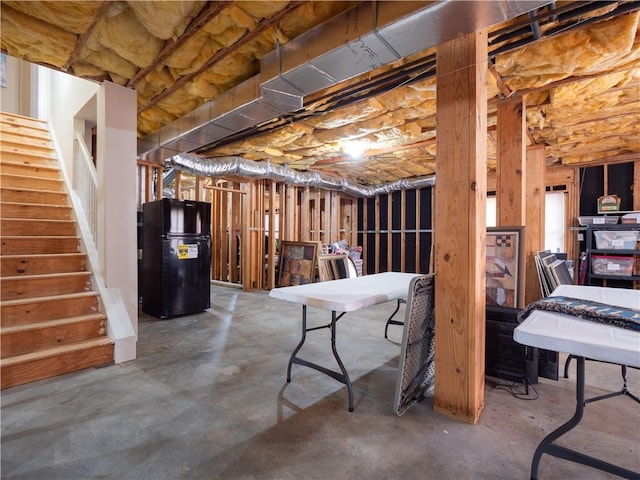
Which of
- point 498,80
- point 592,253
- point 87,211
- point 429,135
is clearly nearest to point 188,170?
point 87,211

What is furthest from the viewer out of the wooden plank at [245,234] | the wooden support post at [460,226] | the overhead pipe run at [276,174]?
the wooden plank at [245,234]

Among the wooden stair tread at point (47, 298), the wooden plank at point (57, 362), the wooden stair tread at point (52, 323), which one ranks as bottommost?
the wooden plank at point (57, 362)

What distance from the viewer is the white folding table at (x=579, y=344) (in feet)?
3.95

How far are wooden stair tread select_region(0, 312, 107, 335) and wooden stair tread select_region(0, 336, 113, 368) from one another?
0.62 feet

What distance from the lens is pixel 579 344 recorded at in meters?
1.25

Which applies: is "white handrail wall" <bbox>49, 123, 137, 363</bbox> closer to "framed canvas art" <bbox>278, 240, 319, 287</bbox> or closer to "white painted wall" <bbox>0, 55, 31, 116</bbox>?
"framed canvas art" <bbox>278, 240, 319, 287</bbox>

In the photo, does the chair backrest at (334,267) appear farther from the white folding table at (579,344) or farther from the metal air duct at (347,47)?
the white folding table at (579,344)

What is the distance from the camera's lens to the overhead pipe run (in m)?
4.99

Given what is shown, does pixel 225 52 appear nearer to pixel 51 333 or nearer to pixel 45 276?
pixel 45 276

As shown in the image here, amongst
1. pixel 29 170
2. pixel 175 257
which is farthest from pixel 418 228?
pixel 29 170

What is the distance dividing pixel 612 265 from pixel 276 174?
574cm

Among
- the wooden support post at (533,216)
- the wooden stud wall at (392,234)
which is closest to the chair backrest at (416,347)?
the wooden support post at (533,216)

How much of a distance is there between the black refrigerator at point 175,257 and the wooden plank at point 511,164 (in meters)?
3.74

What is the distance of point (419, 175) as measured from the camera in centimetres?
720
